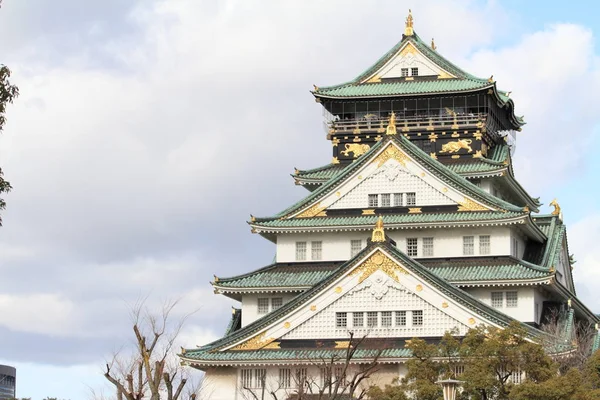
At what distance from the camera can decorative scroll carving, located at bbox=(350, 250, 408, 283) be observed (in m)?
64.3

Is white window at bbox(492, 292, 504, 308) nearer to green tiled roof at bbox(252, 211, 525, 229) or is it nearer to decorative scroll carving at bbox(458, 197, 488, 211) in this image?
green tiled roof at bbox(252, 211, 525, 229)

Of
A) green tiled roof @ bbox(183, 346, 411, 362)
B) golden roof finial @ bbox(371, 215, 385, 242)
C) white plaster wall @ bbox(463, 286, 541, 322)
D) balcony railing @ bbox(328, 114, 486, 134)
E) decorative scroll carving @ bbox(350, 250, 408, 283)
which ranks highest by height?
balcony railing @ bbox(328, 114, 486, 134)

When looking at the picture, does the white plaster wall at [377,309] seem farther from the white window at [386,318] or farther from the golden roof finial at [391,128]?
the golden roof finial at [391,128]

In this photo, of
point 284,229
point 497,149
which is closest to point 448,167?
point 497,149

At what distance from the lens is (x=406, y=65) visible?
81375 millimetres

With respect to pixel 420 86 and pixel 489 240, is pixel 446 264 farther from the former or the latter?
pixel 420 86

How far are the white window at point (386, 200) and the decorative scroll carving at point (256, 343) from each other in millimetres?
11541

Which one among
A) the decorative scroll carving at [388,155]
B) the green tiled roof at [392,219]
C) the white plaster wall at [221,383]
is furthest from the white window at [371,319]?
the decorative scroll carving at [388,155]

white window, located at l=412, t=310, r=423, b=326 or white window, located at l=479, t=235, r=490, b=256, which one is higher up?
white window, located at l=479, t=235, r=490, b=256

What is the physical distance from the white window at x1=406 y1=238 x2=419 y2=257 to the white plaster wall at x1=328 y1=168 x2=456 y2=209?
6.57 feet

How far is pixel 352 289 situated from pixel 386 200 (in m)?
8.82

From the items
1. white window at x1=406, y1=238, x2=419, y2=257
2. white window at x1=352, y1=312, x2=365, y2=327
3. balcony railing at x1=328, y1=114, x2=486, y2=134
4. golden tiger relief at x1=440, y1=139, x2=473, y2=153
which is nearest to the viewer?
white window at x1=352, y1=312, x2=365, y2=327

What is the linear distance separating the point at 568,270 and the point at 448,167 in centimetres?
980

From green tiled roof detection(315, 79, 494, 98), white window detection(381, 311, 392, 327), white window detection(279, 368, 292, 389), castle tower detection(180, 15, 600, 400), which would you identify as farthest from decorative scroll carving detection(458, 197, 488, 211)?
white window detection(279, 368, 292, 389)
